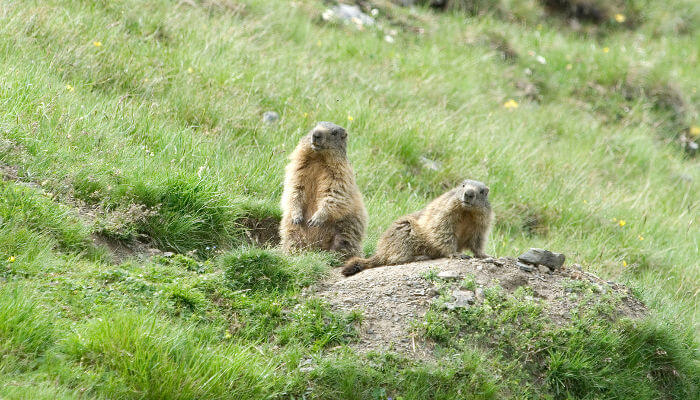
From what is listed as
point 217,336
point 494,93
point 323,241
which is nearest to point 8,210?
point 217,336

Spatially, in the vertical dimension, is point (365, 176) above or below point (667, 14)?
below

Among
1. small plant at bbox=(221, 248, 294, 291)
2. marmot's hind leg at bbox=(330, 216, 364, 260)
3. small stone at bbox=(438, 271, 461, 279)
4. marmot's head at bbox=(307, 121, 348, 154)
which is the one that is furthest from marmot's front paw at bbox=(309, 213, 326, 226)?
small stone at bbox=(438, 271, 461, 279)

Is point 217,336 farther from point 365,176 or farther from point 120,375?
point 365,176

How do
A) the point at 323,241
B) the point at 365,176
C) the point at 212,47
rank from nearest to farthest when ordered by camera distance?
the point at 323,241 → the point at 365,176 → the point at 212,47

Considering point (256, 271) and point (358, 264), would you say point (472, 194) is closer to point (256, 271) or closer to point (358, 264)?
point (358, 264)

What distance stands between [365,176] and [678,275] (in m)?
3.69

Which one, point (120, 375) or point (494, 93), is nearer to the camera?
point (120, 375)

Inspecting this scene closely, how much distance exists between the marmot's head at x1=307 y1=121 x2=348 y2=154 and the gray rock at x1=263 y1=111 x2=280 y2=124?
1.99 metres

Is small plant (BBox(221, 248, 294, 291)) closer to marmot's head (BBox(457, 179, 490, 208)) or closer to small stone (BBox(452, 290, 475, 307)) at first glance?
small stone (BBox(452, 290, 475, 307))

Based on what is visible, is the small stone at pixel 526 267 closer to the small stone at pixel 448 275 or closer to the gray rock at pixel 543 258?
the gray rock at pixel 543 258

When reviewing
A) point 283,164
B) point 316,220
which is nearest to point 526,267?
point 316,220

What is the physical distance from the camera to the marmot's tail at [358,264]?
21.7 feet

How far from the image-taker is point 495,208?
31.4 feet

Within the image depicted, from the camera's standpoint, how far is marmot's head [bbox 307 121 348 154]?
7.46m
